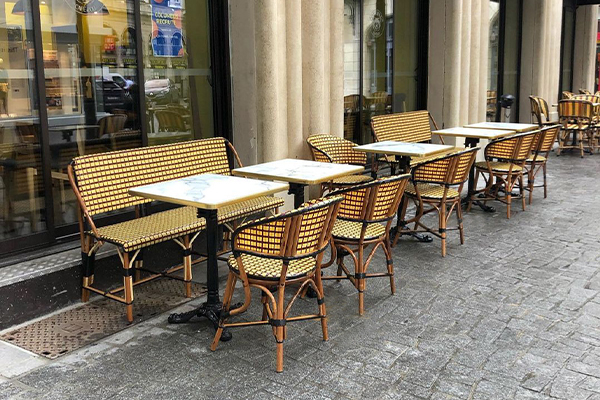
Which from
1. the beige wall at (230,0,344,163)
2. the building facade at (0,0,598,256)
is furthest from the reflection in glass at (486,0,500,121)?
the beige wall at (230,0,344,163)

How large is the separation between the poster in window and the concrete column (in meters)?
14.2

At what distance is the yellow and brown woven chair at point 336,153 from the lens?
6941mm

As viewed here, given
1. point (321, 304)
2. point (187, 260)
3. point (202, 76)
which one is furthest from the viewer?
point (202, 76)

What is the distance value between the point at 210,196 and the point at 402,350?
1.57 metres

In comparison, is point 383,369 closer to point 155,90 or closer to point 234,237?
point 234,237

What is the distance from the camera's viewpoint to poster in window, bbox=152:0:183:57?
606cm

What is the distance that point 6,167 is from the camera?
15.9ft

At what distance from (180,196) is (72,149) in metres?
1.84

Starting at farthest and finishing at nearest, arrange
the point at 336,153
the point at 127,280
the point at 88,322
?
the point at 336,153 → the point at 88,322 → the point at 127,280

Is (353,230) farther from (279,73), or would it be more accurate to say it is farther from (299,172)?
(279,73)

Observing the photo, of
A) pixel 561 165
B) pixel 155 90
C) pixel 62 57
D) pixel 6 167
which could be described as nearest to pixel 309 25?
pixel 155 90

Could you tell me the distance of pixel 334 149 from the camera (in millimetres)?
7273

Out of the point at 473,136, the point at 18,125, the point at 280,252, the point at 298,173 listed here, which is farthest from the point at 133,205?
the point at 473,136

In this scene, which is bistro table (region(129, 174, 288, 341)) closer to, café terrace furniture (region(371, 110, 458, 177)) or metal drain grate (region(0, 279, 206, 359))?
metal drain grate (region(0, 279, 206, 359))
